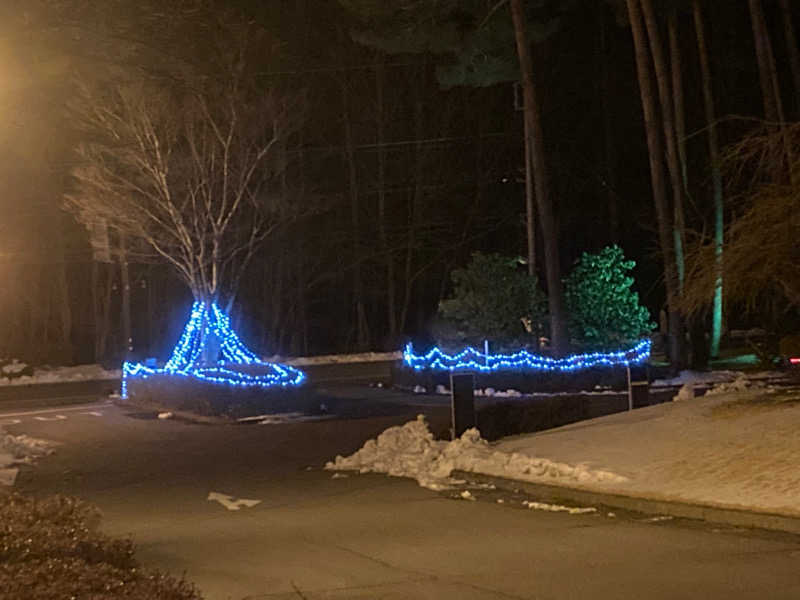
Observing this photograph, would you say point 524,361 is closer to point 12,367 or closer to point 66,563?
point 12,367

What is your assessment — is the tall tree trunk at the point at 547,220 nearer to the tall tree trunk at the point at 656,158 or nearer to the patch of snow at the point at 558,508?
the tall tree trunk at the point at 656,158

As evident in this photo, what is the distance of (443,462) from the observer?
17.3 metres

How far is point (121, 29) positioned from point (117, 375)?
1370 inches

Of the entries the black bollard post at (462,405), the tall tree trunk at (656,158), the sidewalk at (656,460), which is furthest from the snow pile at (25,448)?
the tall tree trunk at (656,158)

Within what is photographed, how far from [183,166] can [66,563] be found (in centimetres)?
2614

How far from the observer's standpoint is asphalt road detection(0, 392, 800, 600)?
32.3 feet

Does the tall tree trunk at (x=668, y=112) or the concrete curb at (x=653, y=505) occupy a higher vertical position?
the tall tree trunk at (x=668, y=112)

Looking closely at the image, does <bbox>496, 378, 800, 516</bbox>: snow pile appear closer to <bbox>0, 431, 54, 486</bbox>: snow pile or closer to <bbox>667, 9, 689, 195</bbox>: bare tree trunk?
<bbox>0, 431, 54, 486</bbox>: snow pile

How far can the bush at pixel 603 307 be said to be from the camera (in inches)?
1432

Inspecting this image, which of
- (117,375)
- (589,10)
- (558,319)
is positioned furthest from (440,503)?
(589,10)

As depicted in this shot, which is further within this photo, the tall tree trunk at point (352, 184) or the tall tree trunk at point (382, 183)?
the tall tree trunk at point (382, 183)

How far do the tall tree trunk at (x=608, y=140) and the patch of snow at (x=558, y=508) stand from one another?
4347cm

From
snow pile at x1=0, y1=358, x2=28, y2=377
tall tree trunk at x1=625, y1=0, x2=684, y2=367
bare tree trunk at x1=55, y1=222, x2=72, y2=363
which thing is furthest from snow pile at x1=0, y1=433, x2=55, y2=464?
bare tree trunk at x1=55, y1=222, x2=72, y2=363

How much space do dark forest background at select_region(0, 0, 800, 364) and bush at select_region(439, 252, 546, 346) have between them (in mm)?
13066
